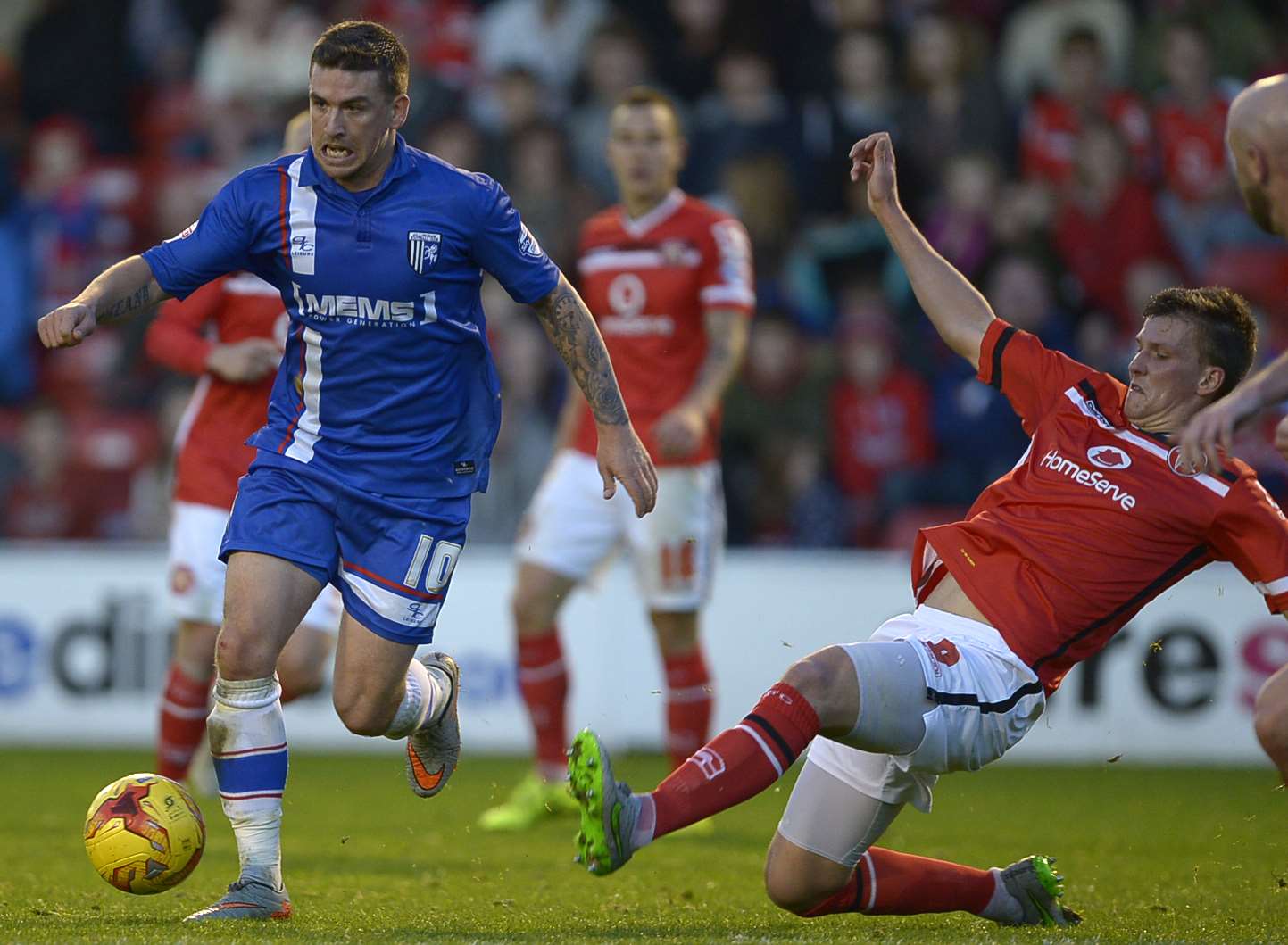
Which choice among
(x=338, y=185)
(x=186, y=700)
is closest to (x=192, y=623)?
(x=186, y=700)

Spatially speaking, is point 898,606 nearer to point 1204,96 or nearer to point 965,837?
point 965,837

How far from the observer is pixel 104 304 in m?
4.99

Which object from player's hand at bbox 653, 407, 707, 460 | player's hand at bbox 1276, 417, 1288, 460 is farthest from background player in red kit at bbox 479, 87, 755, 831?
player's hand at bbox 1276, 417, 1288, 460

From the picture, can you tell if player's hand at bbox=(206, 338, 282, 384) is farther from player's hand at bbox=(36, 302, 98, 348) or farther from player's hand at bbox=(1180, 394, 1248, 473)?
player's hand at bbox=(1180, 394, 1248, 473)

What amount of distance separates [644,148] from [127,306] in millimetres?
3697

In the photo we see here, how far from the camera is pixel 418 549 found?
552cm

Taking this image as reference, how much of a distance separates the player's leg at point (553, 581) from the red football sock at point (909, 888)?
2967 mm

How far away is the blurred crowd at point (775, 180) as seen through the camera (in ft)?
38.4

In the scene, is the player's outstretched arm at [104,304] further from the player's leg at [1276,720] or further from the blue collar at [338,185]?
the player's leg at [1276,720]

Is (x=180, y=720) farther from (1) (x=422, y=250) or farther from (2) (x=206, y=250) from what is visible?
(1) (x=422, y=250)

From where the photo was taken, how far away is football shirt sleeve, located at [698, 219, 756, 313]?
27.1 ft

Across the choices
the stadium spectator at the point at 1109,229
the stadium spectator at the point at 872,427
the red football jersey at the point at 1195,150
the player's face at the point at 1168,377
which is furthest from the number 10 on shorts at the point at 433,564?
the red football jersey at the point at 1195,150

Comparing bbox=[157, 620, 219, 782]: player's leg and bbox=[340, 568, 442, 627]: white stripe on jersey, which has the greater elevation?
bbox=[340, 568, 442, 627]: white stripe on jersey

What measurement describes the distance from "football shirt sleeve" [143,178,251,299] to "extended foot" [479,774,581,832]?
129 inches
